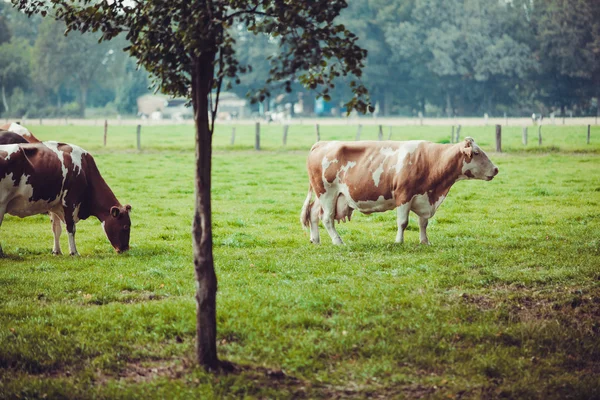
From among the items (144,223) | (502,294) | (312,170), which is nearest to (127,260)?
(312,170)

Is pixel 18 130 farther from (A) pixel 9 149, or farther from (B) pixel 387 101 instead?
(B) pixel 387 101

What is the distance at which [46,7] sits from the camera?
7.80m

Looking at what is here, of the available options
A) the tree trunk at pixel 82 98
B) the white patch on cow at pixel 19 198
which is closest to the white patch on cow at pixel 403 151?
the white patch on cow at pixel 19 198

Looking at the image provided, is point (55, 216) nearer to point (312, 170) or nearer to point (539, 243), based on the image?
point (312, 170)

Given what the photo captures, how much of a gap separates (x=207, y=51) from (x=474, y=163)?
7951 mm

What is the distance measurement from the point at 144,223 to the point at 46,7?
1001 centimetres

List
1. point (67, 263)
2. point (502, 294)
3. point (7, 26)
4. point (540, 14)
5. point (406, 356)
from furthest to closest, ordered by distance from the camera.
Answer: point (7, 26) → point (540, 14) → point (67, 263) → point (502, 294) → point (406, 356)

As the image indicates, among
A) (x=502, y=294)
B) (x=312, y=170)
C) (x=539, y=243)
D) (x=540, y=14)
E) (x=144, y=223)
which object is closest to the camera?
(x=502, y=294)

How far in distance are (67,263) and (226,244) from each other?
3.20 metres

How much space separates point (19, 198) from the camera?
1294 cm

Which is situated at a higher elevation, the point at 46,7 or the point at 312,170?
the point at 46,7

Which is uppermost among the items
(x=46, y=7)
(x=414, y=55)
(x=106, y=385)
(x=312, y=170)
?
(x=414, y=55)

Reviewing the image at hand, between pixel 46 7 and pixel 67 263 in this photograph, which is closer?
pixel 46 7

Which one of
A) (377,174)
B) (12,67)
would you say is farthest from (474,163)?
(12,67)
